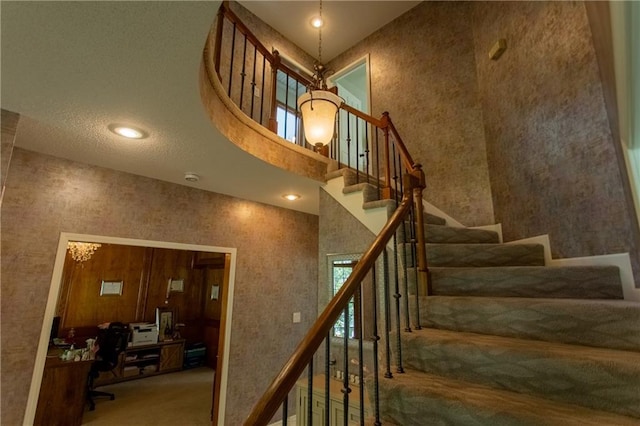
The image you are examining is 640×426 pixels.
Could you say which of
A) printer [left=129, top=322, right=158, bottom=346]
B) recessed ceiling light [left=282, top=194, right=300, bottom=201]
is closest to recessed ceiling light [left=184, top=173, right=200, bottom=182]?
recessed ceiling light [left=282, top=194, right=300, bottom=201]

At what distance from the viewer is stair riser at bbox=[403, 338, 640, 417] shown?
1168 mm

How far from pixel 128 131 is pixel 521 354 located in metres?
2.69

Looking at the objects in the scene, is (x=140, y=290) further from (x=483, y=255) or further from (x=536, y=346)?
(x=536, y=346)

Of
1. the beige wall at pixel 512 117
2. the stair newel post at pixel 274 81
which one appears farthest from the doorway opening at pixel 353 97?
the stair newel post at pixel 274 81

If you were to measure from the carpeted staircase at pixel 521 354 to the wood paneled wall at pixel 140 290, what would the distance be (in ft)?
12.8

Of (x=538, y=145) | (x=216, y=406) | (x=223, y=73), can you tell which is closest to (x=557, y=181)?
(x=538, y=145)

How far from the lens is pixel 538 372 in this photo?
4.33ft

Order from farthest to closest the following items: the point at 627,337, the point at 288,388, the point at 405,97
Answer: the point at 405,97 → the point at 627,337 → the point at 288,388

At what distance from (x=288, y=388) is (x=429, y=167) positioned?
3.30 m

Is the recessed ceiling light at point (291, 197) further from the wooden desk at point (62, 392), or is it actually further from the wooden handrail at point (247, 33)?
the wooden desk at point (62, 392)

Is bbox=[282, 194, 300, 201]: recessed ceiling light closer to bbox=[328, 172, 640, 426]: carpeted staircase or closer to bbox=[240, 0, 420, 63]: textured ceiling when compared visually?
bbox=[328, 172, 640, 426]: carpeted staircase

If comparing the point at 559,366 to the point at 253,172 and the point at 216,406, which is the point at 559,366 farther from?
the point at 216,406

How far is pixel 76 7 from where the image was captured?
115 cm

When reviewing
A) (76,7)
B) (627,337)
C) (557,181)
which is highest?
(76,7)
